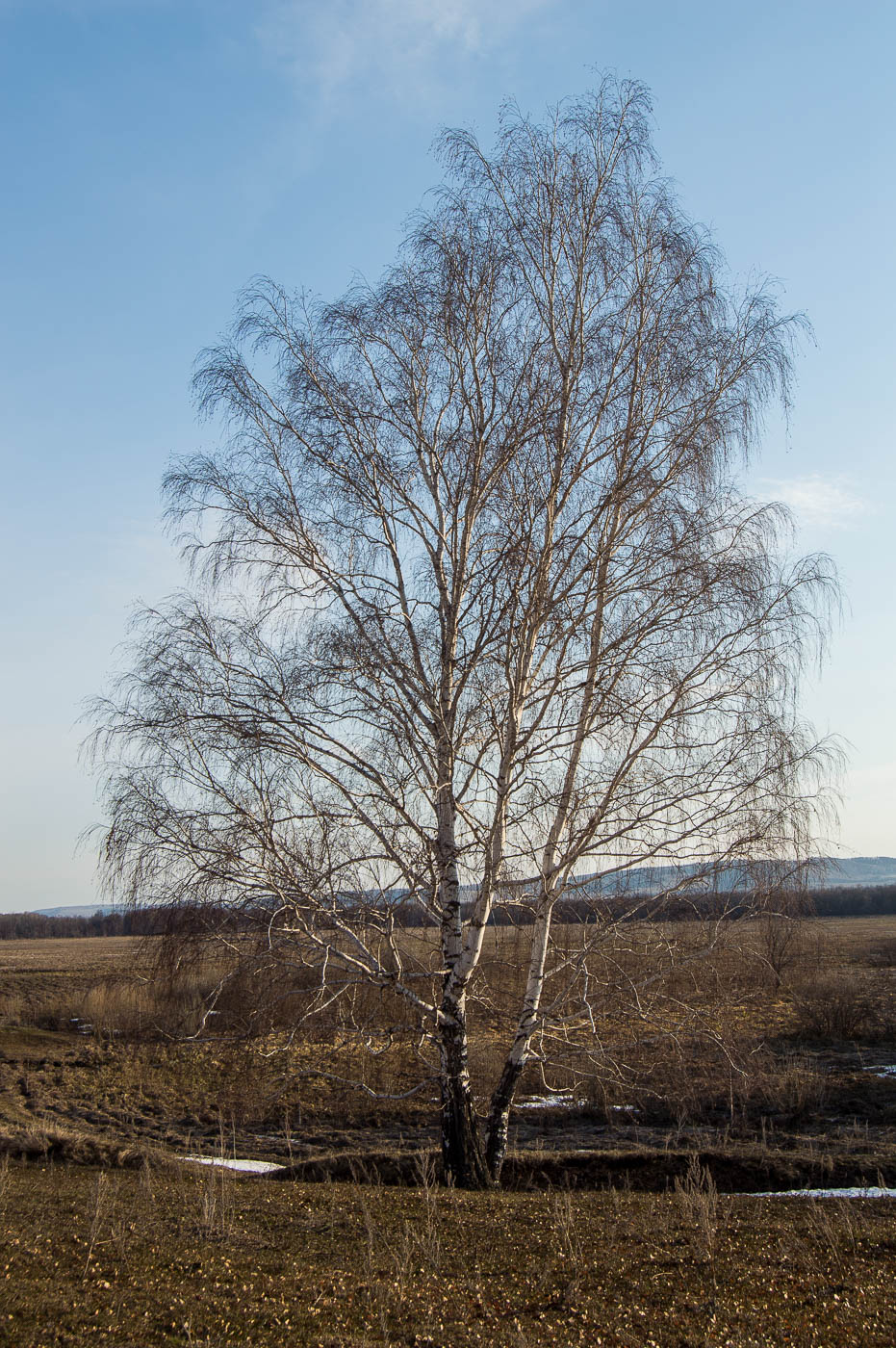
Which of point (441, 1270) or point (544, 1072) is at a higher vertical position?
point (441, 1270)

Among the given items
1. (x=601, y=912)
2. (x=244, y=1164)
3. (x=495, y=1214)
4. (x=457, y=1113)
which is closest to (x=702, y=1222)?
(x=495, y=1214)

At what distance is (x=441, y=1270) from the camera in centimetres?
565

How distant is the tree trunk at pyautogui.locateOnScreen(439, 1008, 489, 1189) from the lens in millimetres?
8305

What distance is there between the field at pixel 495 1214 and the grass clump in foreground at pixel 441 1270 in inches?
0.9

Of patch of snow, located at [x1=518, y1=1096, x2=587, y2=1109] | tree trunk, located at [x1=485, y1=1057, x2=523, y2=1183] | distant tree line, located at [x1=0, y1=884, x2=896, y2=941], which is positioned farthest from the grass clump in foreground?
patch of snow, located at [x1=518, y1=1096, x2=587, y2=1109]

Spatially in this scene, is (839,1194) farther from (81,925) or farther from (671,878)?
(81,925)

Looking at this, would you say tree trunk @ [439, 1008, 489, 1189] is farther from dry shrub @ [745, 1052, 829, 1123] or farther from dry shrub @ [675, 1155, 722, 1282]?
dry shrub @ [745, 1052, 829, 1123]

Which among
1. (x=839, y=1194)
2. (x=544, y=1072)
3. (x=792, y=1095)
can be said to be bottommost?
(x=792, y=1095)

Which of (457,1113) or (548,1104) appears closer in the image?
(457,1113)

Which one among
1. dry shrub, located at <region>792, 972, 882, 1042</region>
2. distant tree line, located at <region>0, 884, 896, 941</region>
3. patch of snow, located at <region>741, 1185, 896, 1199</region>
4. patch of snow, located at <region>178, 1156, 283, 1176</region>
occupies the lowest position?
dry shrub, located at <region>792, 972, 882, 1042</region>

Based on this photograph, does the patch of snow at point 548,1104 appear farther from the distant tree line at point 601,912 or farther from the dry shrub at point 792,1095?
the distant tree line at point 601,912

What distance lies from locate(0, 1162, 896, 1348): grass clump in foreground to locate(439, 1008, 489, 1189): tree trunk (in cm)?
42

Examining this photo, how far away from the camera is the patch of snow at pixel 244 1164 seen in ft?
35.3

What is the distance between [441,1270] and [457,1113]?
275cm
